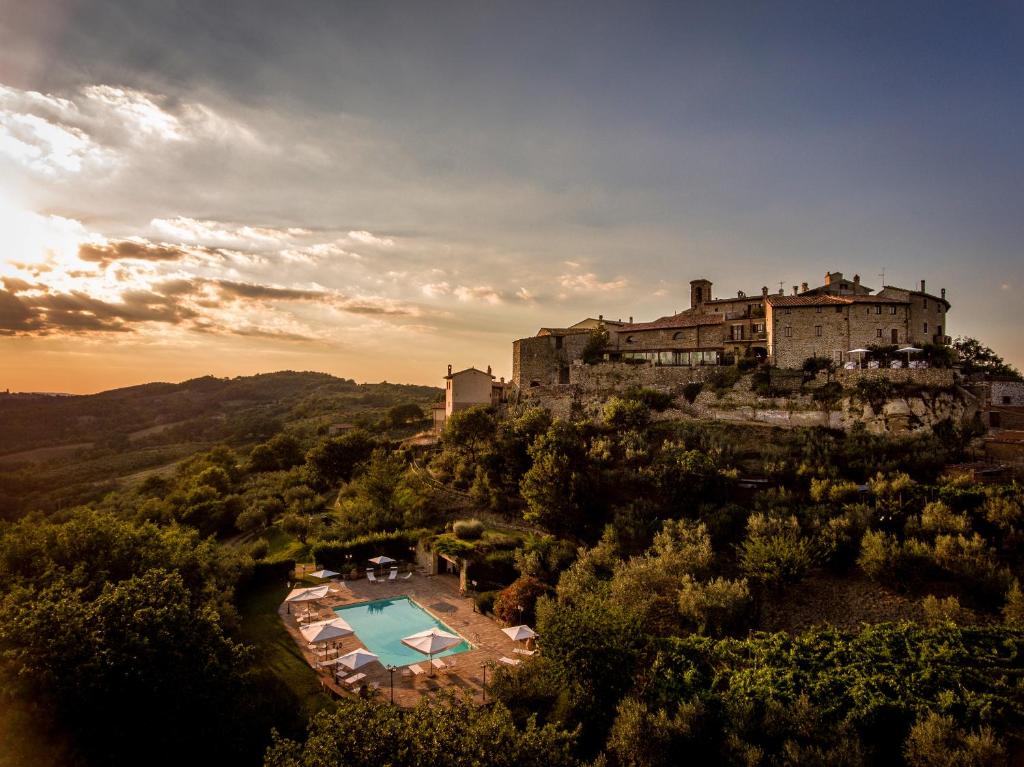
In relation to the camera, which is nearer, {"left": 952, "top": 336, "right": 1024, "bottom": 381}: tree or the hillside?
{"left": 952, "top": 336, "right": 1024, "bottom": 381}: tree

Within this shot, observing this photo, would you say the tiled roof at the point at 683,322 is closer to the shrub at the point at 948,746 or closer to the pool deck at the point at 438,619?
the pool deck at the point at 438,619

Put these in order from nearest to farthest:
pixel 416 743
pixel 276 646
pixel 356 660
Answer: pixel 416 743
pixel 356 660
pixel 276 646

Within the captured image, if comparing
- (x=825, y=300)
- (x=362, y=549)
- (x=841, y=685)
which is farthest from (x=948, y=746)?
(x=825, y=300)

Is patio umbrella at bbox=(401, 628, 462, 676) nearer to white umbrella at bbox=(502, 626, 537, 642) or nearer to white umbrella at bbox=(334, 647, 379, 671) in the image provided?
white umbrella at bbox=(334, 647, 379, 671)

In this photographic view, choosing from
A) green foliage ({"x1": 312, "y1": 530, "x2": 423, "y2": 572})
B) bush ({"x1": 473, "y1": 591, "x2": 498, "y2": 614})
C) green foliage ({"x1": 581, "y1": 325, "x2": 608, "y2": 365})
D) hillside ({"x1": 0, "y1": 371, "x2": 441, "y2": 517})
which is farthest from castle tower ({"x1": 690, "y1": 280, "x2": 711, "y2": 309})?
hillside ({"x1": 0, "y1": 371, "x2": 441, "y2": 517})

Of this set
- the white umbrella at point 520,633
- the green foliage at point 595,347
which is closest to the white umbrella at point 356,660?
the white umbrella at point 520,633

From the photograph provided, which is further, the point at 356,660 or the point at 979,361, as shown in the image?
the point at 979,361

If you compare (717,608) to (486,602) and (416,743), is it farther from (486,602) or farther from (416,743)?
(416,743)
